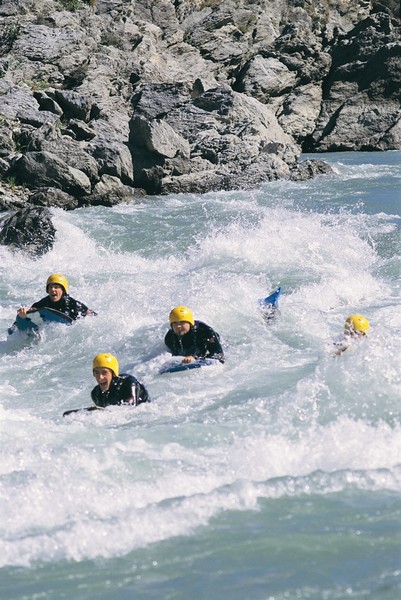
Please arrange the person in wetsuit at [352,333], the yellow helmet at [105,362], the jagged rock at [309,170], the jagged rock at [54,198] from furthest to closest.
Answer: the jagged rock at [309,170], the jagged rock at [54,198], the person in wetsuit at [352,333], the yellow helmet at [105,362]

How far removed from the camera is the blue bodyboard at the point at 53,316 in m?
11.1

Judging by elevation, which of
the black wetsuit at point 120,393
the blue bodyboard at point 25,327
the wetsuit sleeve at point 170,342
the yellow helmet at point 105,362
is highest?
the yellow helmet at point 105,362

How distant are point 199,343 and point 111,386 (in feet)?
5.26

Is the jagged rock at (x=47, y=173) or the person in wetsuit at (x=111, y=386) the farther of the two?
the jagged rock at (x=47, y=173)

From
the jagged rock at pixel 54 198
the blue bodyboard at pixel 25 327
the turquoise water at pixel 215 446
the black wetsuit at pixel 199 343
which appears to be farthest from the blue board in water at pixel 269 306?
the jagged rock at pixel 54 198

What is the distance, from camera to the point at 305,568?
16.4ft

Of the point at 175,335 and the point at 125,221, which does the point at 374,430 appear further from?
the point at 125,221

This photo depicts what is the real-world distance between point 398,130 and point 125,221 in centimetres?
1612

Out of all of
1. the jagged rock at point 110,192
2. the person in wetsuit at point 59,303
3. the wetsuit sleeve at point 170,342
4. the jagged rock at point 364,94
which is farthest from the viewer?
the jagged rock at point 364,94

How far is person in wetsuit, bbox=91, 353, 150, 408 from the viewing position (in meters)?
8.12

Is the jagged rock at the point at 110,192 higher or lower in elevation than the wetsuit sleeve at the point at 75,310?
lower

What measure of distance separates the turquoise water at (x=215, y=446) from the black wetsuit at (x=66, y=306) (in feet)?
0.68

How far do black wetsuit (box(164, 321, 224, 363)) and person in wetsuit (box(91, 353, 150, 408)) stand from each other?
55.3 inches

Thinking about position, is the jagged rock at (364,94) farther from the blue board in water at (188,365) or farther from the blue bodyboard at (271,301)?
the blue board in water at (188,365)
